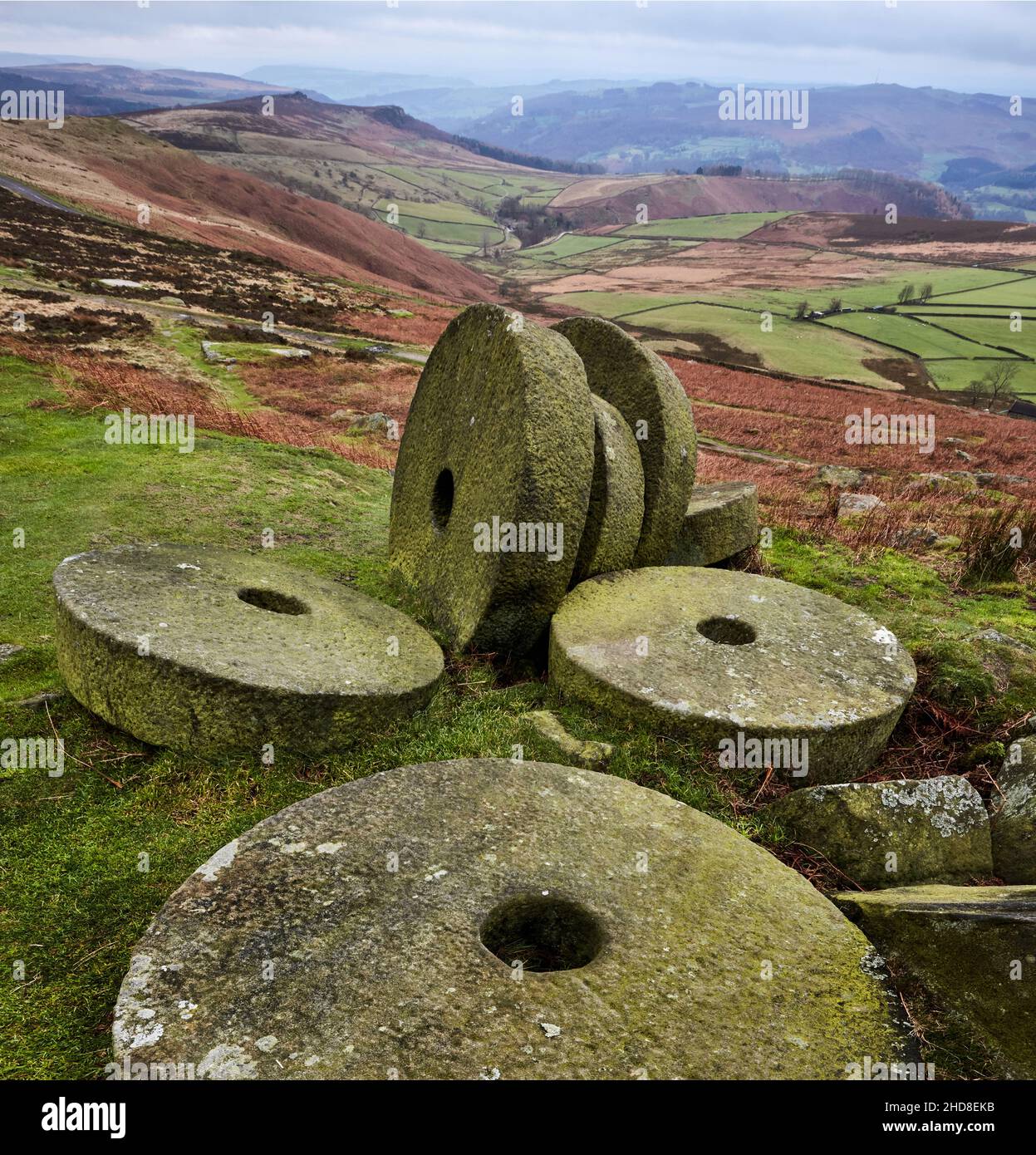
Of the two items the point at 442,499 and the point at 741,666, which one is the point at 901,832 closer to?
the point at 741,666

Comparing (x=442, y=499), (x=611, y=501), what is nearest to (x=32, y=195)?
(x=442, y=499)

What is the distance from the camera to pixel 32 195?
194 feet

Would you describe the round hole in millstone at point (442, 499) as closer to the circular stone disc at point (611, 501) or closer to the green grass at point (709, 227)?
the circular stone disc at point (611, 501)

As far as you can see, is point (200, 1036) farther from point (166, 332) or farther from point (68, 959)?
point (166, 332)

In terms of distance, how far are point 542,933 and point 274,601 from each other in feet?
13.9

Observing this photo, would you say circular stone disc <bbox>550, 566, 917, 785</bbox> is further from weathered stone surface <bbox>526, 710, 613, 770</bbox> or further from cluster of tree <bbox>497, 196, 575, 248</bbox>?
cluster of tree <bbox>497, 196, 575, 248</bbox>

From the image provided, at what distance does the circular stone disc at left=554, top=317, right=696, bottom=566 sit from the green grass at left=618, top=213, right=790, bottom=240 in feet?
576

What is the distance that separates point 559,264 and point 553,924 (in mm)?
148554

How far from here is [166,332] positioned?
2741cm

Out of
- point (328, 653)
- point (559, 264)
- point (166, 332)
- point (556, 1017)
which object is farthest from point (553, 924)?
point (559, 264)

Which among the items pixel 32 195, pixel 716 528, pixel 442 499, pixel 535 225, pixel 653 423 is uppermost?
pixel 535 225

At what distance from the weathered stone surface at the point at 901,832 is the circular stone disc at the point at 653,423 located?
3.83 metres

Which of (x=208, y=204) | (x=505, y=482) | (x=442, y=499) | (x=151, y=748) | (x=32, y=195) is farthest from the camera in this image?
(x=208, y=204)

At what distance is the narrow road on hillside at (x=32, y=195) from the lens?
2227 inches
